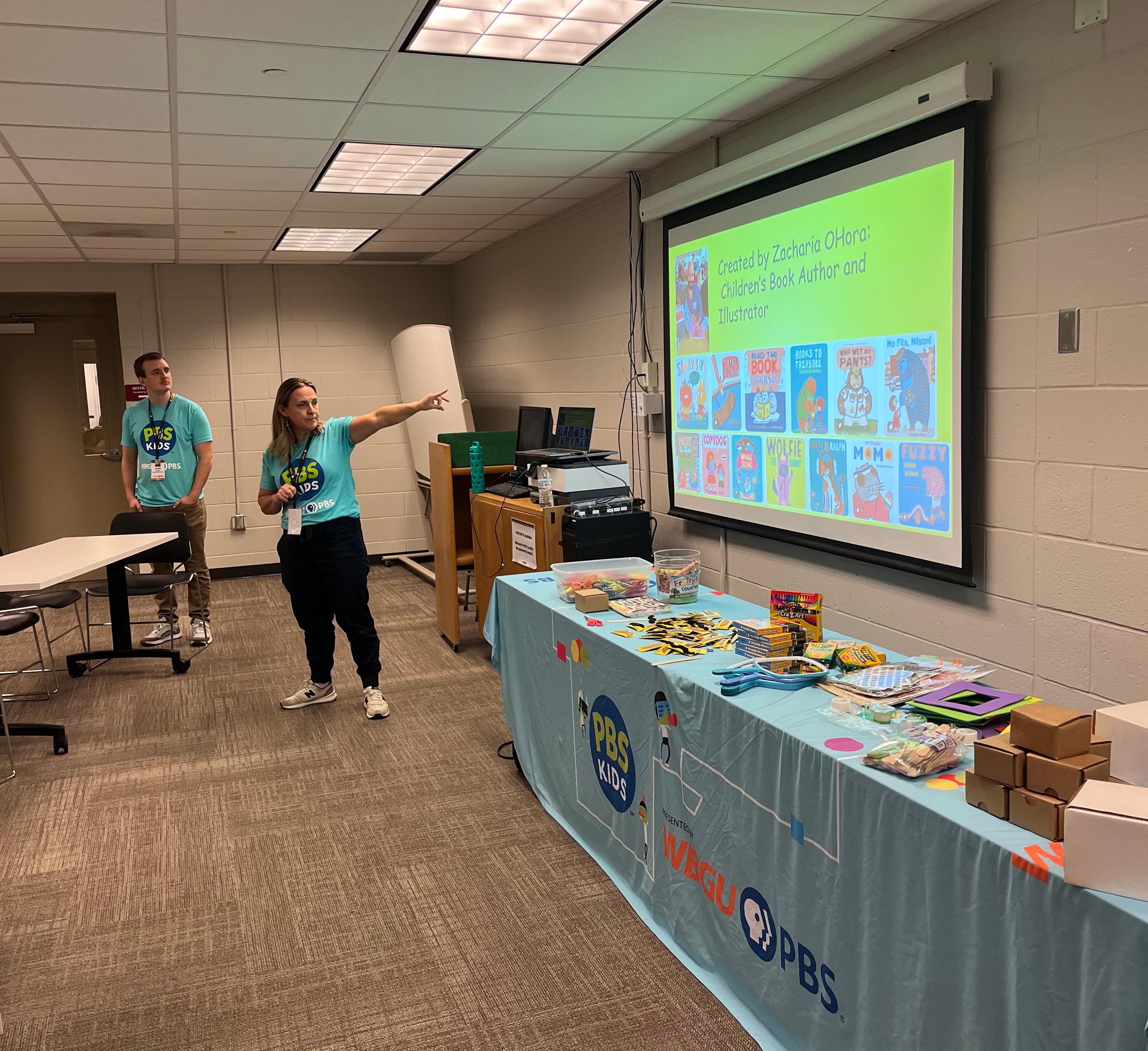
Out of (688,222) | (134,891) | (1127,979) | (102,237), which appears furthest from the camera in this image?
(102,237)

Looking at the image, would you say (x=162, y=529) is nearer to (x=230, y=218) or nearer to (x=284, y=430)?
(x=284, y=430)

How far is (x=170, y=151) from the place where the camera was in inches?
158

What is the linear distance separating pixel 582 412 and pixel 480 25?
2.26 meters

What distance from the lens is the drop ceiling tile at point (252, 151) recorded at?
3900mm

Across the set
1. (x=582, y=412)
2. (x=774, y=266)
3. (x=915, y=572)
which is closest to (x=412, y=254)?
(x=582, y=412)

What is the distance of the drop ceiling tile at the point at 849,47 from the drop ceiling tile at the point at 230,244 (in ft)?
12.9

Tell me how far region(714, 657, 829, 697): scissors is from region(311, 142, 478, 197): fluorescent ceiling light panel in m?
3.02

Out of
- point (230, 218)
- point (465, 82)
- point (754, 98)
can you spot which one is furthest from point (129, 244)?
point (754, 98)

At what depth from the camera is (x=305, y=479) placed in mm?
3949

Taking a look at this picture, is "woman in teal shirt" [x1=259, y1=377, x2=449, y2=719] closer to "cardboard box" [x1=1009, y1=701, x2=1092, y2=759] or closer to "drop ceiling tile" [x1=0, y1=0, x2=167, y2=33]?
"drop ceiling tile" [x1=0, y1=0, x2=167, y2=33]

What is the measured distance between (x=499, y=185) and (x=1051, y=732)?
442 centimetres

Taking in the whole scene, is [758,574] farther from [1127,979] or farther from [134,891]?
[1127,979]

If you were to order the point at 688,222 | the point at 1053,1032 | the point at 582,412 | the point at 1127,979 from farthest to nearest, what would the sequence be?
1. the point at 582,412
2. the point at 688,222
3. the point at 1053,1032
4. the point at 1127,979

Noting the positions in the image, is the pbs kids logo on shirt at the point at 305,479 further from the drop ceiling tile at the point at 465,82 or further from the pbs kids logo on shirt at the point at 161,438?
the pbs kids logo on shirt at the point at 161,438
